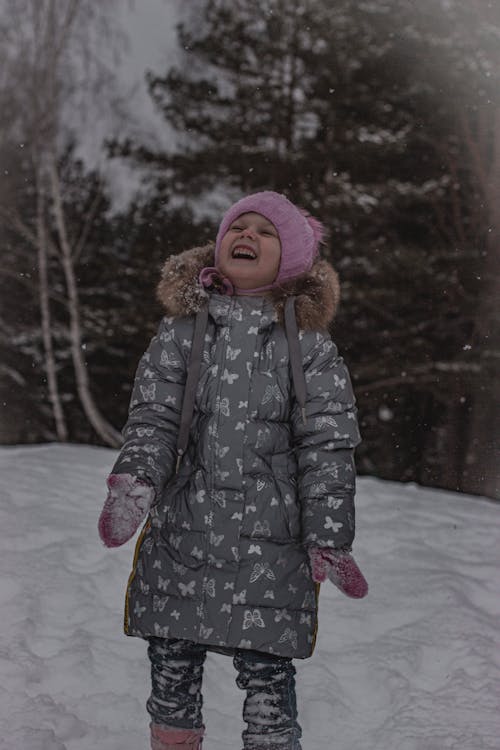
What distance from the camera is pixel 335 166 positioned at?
8.50m

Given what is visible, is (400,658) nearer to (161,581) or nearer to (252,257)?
(161,581)

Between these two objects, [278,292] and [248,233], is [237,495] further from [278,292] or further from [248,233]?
[248,233]

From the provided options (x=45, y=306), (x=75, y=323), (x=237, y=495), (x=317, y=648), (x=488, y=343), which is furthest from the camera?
(x=45, y=306)

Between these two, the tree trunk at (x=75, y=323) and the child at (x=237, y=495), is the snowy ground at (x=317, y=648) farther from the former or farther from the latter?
the tree trunk at (x=75, y=323)

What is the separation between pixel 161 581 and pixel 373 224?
7.38 m

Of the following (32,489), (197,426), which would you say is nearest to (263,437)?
(197,426)

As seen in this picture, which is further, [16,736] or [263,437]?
[16,736]

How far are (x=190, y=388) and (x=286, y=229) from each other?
527mm

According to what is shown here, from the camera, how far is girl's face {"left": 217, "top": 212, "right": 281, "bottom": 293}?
196cm

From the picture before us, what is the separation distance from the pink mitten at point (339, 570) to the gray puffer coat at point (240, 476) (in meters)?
0.03

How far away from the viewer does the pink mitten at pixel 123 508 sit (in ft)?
5.26

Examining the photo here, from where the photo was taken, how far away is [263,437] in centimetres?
180

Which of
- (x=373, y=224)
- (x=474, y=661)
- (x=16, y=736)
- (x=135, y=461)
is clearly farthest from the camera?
(x=373, y=224)

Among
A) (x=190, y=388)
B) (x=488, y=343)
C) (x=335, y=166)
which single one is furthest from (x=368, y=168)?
(x=190, y=388)
